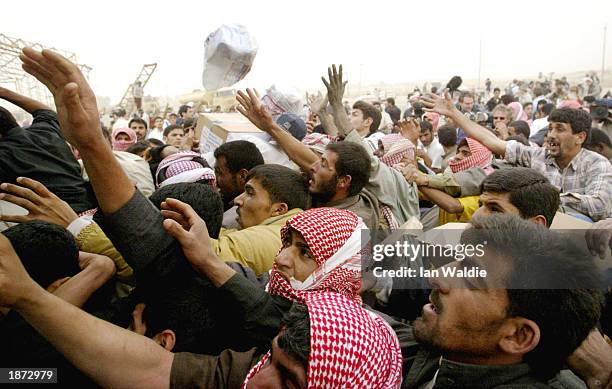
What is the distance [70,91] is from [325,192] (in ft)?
6.00

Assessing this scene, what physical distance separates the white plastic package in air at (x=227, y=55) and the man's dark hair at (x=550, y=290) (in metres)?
2.93

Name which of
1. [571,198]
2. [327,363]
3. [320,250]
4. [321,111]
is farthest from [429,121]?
[327,363]

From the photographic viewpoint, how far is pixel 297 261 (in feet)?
6.05

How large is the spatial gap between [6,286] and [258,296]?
734 millimetres

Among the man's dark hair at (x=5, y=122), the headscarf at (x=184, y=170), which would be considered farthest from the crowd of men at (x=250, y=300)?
the man's dark hair at (x=5, y=122)

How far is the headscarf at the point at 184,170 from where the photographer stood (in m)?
2.71

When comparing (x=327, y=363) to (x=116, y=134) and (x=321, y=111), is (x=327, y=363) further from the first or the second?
(x=116, y=134)

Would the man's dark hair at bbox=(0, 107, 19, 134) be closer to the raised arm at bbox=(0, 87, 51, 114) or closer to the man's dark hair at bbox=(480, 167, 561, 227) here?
the raised arm at bbox=(0, 87, 51, 114)

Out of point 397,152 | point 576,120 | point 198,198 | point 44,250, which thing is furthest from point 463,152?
point 44,250

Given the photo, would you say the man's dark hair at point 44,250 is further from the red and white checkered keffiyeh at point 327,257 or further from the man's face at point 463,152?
the man's face at point 463,152

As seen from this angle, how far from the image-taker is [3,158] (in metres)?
2.38

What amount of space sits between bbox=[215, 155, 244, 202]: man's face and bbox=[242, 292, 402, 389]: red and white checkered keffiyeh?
1819mm

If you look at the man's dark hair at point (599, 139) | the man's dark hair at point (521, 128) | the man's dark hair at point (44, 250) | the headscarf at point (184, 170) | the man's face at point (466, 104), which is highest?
the man's dark hair at point (44, 250)

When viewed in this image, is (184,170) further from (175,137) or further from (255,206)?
(175,137)
